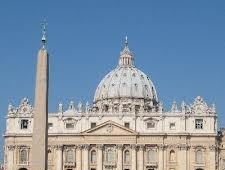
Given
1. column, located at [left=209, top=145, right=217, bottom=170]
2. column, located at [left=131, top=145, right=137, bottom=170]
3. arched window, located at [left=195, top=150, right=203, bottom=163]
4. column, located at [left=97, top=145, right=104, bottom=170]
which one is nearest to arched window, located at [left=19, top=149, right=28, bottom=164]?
column, located at [left=97, top=145, right=104, bottom=170]

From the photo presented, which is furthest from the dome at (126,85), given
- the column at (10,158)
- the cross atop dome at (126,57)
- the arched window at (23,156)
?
the column at (10,158)

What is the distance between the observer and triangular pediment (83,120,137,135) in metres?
88.4

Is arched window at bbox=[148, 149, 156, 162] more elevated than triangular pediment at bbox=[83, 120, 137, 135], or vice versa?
triangular pediment at bbox=[83, 120, 137, 135]

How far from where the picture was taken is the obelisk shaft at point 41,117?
34.4 m

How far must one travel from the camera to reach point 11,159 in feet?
293

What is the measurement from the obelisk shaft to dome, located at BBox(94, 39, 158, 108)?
71961mm

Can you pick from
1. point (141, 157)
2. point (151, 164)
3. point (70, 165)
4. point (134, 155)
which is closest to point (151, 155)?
point (151, 164)

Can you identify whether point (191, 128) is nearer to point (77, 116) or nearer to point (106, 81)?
point (77, 116)

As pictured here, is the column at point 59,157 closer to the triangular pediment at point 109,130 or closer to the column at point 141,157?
the triangular pediment at point 109,130

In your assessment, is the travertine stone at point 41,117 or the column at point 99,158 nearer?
the travertine stone at point 41,117

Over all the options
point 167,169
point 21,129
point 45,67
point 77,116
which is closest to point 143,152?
point 167,169

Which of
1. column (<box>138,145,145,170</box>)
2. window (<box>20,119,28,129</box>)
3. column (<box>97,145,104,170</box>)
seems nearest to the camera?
column (<box>138,145,145,170</box>)

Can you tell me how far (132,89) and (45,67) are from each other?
73.3 metres

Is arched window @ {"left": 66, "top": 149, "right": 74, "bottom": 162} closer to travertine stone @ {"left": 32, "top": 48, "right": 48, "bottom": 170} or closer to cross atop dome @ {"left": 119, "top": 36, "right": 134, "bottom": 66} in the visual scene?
cross atop dome @ {"left": 119, "top": 36, "right": 134, "bottom": 66}
